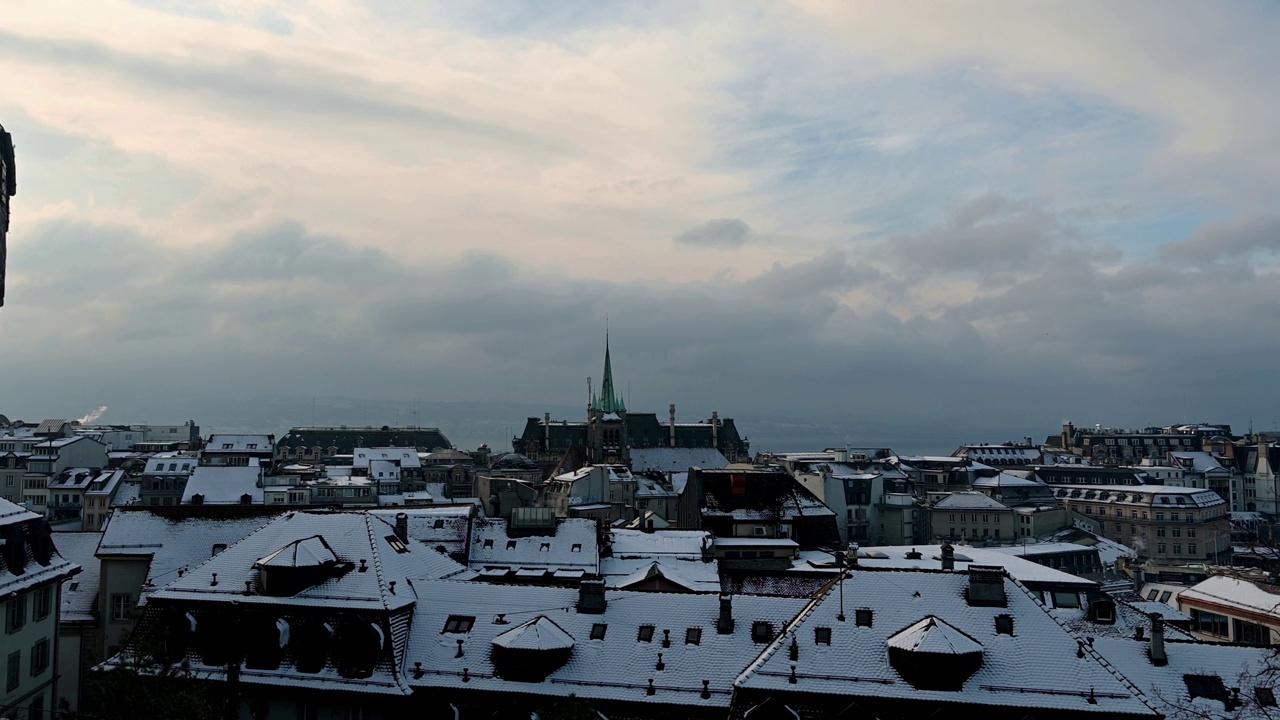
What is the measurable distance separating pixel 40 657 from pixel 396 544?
46.2ft

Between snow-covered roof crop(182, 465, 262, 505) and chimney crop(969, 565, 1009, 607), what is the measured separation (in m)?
73.4

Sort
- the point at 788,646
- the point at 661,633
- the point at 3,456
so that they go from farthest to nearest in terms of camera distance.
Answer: the point at 3,456, the point at 661,633, the point at 788,646

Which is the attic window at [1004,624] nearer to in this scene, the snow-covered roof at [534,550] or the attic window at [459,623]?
the attic window at [459,623]

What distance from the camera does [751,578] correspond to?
2105 inches

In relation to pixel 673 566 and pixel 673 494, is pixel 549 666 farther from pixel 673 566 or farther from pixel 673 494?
pixel 673 494

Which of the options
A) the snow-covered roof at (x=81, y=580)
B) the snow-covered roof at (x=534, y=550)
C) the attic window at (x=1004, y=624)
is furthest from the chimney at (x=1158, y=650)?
the snow-covered roof at (x=81, y=580)

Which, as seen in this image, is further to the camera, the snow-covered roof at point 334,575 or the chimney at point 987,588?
the snow-covered roof at point 334,575

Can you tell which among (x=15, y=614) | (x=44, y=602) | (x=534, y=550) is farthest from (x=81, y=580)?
(x=534, y=550)

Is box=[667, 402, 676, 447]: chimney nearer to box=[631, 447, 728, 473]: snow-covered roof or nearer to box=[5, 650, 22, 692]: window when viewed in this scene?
box=[631, 447, 728, 473]: snow-covered roof

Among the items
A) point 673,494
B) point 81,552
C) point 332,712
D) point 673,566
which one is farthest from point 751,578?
point 673,494

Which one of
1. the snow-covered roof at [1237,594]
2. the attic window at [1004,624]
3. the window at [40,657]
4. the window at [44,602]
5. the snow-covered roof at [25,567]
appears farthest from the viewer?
the snow-covered roof at [1237,594]

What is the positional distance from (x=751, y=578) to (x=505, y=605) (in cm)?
1792

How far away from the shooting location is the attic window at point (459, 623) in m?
38.5

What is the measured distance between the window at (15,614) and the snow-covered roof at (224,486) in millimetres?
54300
